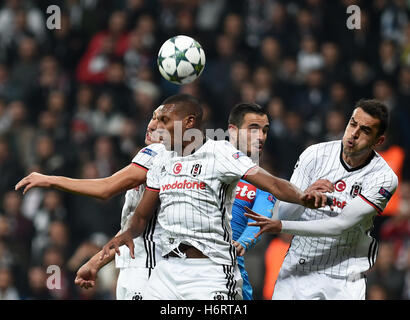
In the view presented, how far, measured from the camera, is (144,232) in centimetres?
597

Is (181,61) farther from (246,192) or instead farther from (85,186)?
(85,186)

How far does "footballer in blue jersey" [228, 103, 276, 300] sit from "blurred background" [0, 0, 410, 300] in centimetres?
312

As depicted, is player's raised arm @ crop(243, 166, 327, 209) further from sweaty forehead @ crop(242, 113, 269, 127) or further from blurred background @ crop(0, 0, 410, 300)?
blurred background @ crop(0, 0, 410, 300)

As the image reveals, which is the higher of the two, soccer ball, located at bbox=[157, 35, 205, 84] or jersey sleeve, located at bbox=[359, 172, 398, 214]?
soccer ball, located at bbox=[157, 35, 205, 84]

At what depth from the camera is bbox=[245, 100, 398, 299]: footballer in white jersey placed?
5.81 m

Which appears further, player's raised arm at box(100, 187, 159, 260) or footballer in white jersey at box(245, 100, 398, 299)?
footballer in white jersey at box(245, 100, 398, 299)

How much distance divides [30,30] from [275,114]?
4.52 meters

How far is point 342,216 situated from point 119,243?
5.12ft

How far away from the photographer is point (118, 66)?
40.0 feet

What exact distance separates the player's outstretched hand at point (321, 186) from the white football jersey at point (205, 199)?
0.48 metres

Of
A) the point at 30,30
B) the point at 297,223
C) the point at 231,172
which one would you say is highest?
the point at 30,30

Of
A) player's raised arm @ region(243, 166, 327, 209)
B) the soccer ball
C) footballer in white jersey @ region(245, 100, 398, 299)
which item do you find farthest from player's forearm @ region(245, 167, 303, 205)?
the soccer ball
